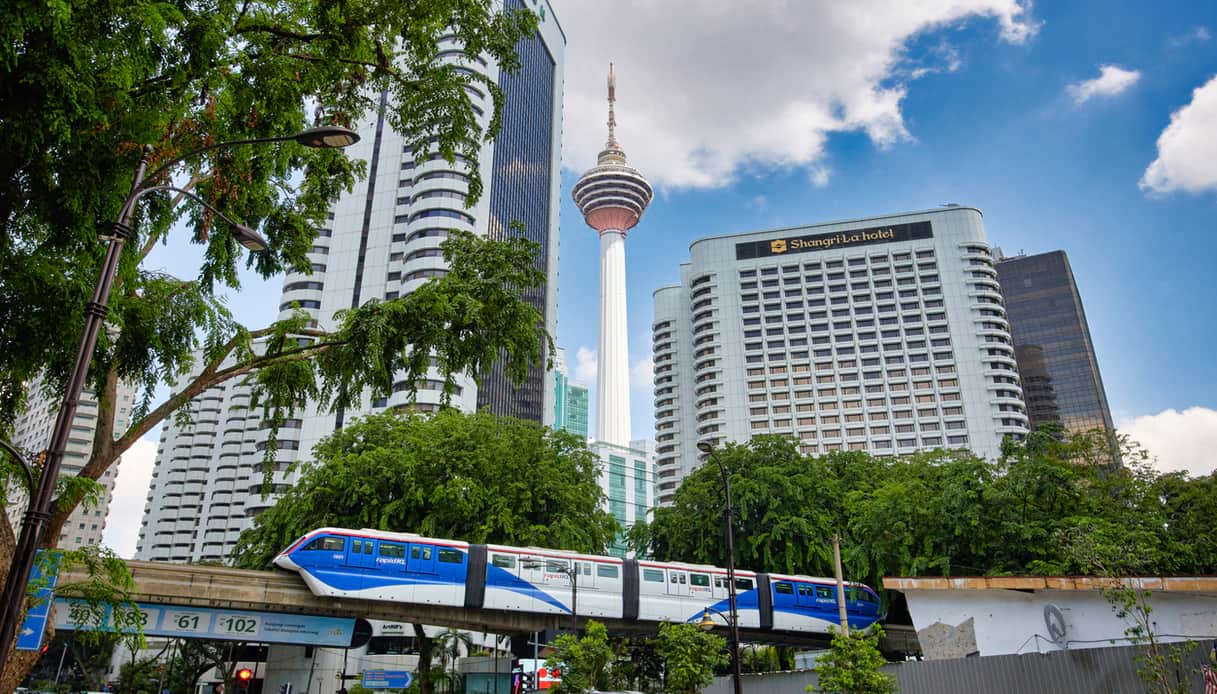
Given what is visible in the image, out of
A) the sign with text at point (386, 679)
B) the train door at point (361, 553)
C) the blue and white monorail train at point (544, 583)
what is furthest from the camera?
the sign with text at point (386, 679)

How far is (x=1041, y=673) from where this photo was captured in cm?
1500

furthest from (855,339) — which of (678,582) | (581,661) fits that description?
(581,661)

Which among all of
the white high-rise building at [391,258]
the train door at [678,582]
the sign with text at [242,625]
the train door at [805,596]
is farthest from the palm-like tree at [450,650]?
the train door at [805,596]

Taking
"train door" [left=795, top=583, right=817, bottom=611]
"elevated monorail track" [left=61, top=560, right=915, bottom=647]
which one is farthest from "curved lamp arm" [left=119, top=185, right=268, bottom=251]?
"train door" [left=795, top=583, right=817, bottom=611]

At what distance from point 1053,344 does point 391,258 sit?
10573 centimetres

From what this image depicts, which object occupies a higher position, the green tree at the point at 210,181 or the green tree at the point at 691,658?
the green tree at the point at 210,181

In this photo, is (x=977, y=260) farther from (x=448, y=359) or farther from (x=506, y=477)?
(x=448, y=359)

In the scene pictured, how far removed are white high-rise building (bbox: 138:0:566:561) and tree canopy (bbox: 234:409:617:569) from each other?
1403cm

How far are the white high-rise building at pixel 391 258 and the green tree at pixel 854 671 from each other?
35.6m

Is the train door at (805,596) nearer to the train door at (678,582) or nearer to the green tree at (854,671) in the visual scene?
the train door at (678,582)

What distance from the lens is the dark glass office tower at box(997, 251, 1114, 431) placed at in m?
121

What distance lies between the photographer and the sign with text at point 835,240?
112 m

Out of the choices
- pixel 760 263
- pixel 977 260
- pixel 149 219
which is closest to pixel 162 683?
pixel 149 219

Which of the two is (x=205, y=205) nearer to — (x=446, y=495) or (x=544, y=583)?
(x=544, y=583)
